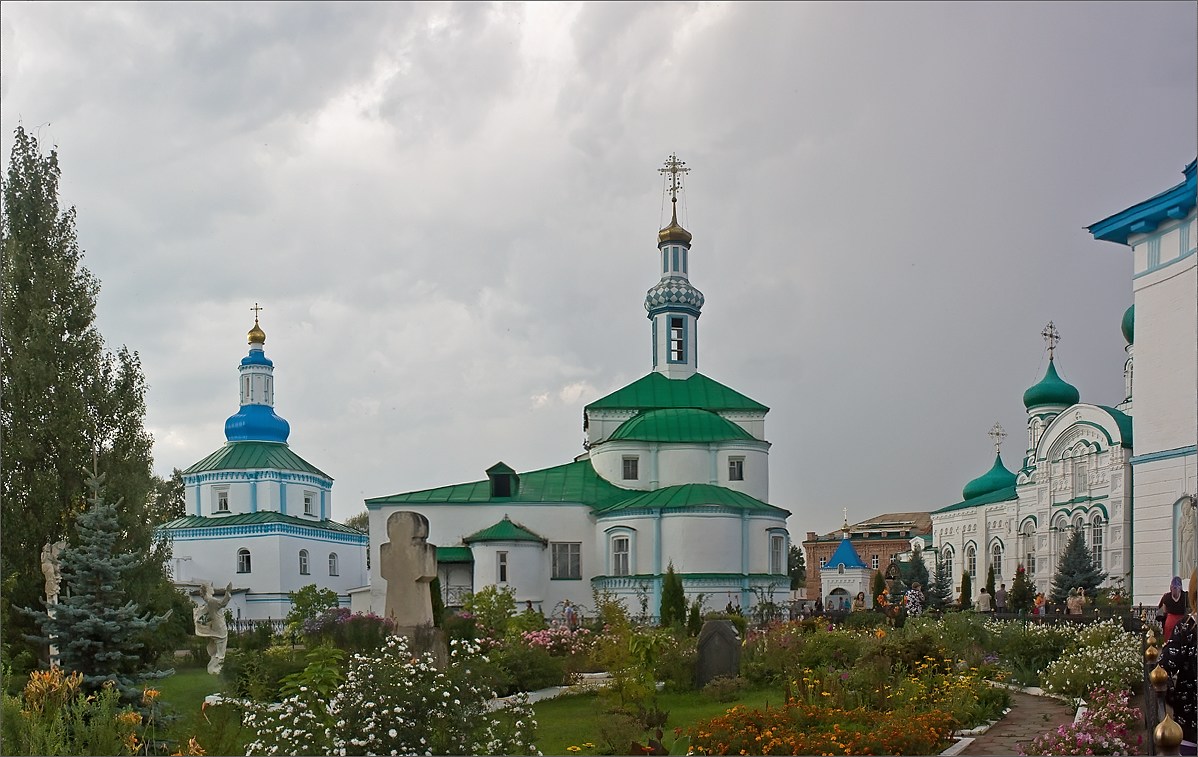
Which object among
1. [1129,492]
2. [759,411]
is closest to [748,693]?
[759,411]

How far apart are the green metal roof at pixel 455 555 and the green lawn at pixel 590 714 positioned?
62.9 ft

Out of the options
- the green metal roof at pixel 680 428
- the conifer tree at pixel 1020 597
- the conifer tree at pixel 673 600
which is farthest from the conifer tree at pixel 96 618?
the conifer tree at pixel 1020 597

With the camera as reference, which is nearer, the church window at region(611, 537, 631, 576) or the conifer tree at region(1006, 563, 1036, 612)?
the conifer tree at region(1006, 563, 1036, 612)

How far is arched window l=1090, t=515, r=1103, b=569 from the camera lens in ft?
132

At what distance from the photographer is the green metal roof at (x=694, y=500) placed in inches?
1348

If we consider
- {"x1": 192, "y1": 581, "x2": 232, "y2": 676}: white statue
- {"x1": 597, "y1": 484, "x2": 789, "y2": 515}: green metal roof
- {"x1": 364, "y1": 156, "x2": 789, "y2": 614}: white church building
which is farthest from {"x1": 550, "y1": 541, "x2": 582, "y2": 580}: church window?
{"x1": 192, "y1": 581, "x2": 232, "y2": 676}: white statue

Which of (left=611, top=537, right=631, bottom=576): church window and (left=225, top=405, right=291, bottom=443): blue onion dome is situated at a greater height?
(left=225, top=405, right=291, bottom=443): blue onion dome

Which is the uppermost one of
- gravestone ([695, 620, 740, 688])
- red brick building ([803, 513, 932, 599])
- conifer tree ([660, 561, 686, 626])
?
gravestone ([695, 620, 740, 688])

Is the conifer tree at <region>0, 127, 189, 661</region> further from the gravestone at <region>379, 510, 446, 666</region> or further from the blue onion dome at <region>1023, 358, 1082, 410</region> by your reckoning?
the blue onion dome at <region>1023, 358, 1082, 410</region>

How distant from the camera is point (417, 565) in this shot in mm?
14406

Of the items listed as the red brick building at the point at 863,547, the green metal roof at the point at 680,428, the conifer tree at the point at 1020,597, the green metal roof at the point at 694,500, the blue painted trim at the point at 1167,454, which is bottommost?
the red brick building at the point at 863,547

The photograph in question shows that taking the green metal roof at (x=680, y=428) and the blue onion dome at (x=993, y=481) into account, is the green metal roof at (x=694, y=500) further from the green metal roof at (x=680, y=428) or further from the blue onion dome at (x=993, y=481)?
the blue onion dome at (x=993, y=481)

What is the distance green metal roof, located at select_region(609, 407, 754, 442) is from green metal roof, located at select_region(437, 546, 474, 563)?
664 cm

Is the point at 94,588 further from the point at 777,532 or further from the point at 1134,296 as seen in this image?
the point at 777,532
